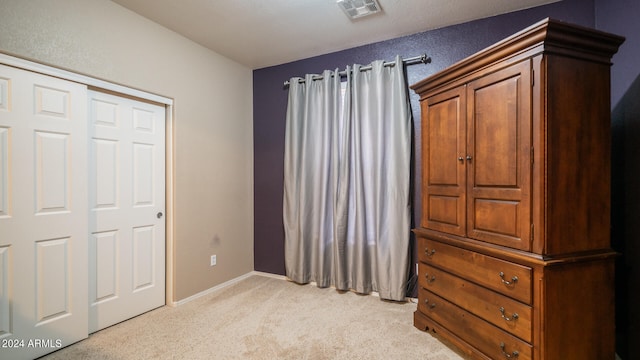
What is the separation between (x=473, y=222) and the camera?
186 cm

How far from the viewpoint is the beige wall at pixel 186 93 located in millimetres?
1988

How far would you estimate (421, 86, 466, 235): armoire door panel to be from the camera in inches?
76.9

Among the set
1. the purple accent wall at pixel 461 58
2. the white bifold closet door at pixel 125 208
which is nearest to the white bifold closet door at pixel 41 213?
the white bifold closet door at pixel 125 208

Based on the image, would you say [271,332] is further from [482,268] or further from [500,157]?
[500,157]

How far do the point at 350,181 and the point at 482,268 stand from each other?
1556 millimetres

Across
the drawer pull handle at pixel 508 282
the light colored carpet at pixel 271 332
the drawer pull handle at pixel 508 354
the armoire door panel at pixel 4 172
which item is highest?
the armoire door panel at pixel 4 172

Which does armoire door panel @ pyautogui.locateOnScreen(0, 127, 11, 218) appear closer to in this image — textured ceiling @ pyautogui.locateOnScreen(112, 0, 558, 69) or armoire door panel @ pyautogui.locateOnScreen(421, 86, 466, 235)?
textured ceiling @ pyautogui.locateOnScreen(112, 0, 558, 69)

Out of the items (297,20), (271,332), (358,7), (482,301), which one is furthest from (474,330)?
(297,20)

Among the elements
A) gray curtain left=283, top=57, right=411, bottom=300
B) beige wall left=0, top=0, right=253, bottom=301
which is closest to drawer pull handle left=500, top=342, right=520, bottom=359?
gray curtain left=283, top=57, right=411, bottom=300

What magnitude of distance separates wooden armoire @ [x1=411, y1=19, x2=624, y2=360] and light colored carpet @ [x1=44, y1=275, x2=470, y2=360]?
0.61 metres

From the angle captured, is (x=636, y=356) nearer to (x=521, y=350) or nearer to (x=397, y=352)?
(x=521, y=350)

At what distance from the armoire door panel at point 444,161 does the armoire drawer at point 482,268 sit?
15 centimetres

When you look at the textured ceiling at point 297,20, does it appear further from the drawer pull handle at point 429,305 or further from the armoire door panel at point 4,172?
the drawer pull handle at point 429,305

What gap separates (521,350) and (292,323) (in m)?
1.58
